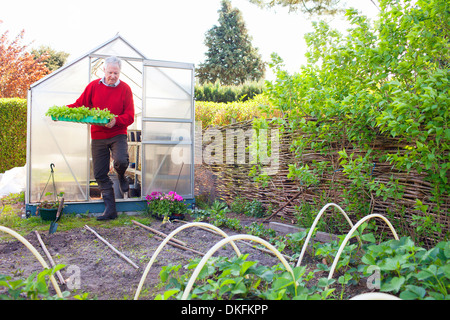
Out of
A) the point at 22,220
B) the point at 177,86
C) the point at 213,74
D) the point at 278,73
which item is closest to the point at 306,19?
the point at 177,86

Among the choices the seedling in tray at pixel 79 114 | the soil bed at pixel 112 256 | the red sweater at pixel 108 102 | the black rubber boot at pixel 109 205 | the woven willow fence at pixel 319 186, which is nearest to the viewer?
the soil bed at pixel 112 256

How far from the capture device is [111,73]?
14.4 feet

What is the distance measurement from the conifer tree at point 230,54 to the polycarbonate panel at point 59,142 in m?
17.3

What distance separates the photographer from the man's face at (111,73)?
437cm

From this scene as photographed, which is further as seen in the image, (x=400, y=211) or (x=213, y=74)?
(x=213, y=74)

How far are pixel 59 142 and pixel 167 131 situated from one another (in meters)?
1.55

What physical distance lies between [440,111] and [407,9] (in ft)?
3.01

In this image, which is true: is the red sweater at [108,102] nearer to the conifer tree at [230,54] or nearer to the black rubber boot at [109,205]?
the black rubber boot at [109,205]

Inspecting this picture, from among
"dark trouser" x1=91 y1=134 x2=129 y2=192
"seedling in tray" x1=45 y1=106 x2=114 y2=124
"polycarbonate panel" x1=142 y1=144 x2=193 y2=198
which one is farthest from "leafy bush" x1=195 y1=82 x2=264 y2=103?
"seedling in tray" x1=45 y1=106 x2=114 y2=124

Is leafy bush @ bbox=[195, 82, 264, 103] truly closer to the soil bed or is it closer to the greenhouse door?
the greenhouse door

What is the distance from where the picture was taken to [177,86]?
5.40 metres

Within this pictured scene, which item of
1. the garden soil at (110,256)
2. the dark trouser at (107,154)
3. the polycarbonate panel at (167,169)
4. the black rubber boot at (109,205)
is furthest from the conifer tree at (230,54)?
the garden soil at (110,256)

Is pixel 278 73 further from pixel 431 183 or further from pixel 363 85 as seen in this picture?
pixel 431 183
